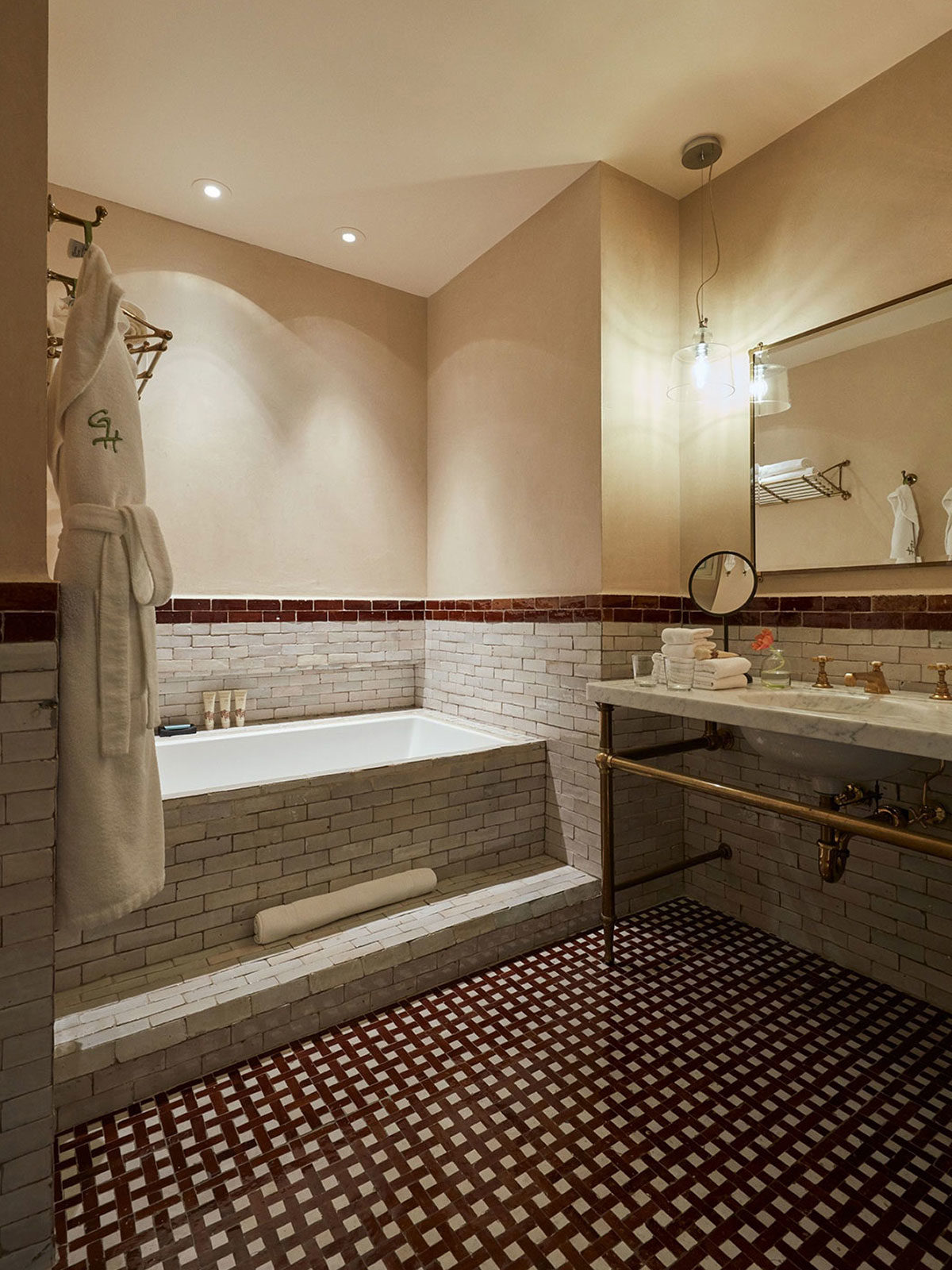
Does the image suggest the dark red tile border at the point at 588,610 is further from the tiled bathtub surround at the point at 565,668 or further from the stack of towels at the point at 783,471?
the stack of towels at the point at 783,471

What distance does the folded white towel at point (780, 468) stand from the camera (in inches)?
89.7

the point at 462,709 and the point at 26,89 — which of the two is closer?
the point at 26,89

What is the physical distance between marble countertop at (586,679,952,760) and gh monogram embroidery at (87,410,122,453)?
1.55 metres

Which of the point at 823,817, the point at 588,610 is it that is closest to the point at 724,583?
the point at 588,610

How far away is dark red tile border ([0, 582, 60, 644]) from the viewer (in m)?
1.22

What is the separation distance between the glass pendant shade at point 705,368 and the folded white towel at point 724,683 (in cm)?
117

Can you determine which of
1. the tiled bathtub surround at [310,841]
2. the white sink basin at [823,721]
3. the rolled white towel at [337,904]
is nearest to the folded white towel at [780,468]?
the white sink basin at [823,721]

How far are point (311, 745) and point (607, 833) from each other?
1550 mm

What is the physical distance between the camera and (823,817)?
1632mm

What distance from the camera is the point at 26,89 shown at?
1230 mm

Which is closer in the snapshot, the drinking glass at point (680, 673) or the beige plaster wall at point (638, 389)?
the drinking glass at point (680, 673)

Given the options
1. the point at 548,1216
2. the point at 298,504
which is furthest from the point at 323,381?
the point at 548,1216

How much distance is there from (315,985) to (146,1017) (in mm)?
422

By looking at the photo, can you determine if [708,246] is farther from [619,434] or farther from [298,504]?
[298,504]
